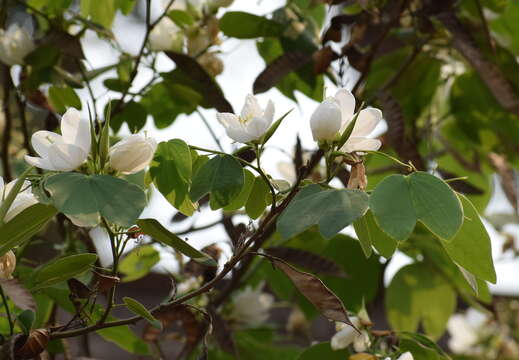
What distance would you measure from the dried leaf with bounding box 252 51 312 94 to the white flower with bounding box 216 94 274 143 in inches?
13.5

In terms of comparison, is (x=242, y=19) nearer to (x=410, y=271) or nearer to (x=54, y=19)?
(x=54, y=19)

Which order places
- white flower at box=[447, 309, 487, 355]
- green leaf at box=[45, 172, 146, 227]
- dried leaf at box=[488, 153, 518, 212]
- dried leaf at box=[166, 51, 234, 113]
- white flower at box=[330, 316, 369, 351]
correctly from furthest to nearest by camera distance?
white flower at box=[447, 309, 487, 355], dried leaf at box=[488, 153, 518, 212], dried leaf at box=[166, 51, 234, 113], white flower at box=[330, 316, 369, 351], green leaf at box=[45, 172, 146, 227]

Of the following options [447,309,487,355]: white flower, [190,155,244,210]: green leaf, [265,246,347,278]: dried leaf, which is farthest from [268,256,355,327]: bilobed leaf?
[447,309,487,355]: white flower

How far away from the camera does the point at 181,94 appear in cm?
112

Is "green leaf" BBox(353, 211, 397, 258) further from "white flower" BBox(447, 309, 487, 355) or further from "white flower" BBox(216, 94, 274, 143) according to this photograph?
"white flower" BBox(447, 309, 487, 355)

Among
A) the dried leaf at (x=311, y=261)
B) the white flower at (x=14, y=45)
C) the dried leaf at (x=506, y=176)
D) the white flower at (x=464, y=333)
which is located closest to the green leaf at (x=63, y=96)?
the white flower at (x=14, y=45)

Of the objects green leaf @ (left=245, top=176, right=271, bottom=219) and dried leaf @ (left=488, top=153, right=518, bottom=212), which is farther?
dried leaf @ (left=488, top=153, right=518, bottom=212)

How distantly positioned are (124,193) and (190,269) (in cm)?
51

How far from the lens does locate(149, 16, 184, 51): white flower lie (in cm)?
114

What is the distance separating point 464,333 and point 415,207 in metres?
1.60

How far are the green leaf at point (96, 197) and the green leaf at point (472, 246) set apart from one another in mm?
267

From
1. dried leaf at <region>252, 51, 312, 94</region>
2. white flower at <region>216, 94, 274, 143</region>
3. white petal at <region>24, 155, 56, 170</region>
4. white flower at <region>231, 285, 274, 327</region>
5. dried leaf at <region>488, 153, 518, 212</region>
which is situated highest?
white petal at <region>24, 155, 56, 170</region>

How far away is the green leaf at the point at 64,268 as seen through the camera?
636mm

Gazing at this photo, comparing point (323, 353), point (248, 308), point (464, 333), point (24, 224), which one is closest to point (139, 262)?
point (248, 308)
